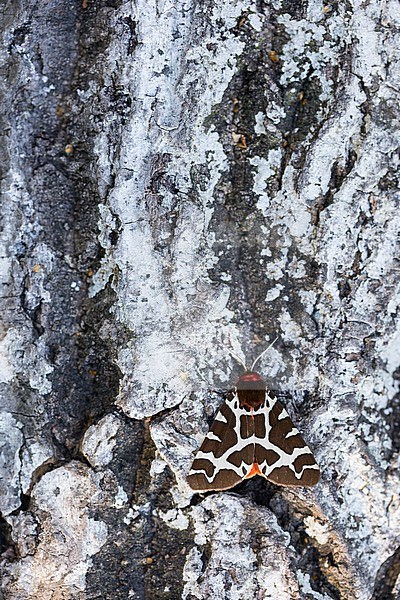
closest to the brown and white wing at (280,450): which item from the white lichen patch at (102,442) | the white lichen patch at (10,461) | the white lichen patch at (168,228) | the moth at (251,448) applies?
the moth at (251,448)

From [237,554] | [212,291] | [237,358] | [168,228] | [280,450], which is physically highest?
[168,228]

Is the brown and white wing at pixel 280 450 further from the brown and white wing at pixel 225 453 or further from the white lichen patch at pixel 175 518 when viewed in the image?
the white lichen patch at pixel 175 518

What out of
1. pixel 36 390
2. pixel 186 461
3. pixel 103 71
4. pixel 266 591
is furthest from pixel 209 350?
pixel 103 71

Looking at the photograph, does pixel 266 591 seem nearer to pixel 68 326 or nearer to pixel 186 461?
pixel 186 461

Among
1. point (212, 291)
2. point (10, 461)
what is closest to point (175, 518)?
point (10, 461)

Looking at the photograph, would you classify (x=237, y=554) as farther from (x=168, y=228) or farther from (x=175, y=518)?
(x=168, y=228)
